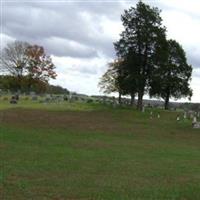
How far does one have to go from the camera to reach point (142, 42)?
7400 centimetres

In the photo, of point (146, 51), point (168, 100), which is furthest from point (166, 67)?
point (168, 100)

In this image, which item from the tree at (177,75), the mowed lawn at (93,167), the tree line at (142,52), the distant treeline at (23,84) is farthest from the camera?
the distant treeline at (23,84)

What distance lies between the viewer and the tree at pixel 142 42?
7394 centimetres

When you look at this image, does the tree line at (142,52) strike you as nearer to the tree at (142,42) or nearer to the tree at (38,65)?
the tree at (142,42)

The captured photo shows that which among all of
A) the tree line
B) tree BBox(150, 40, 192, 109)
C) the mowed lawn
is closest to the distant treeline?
tree BBox(150, 40, 192, 109)

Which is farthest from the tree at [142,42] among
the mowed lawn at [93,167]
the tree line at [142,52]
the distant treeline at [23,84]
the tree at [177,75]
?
the mowed lawn at [93,167]

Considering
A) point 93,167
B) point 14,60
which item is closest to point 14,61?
point 14,60

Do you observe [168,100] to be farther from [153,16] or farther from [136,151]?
[136,151]

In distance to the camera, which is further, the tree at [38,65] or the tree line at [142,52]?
the tree at [38,65]

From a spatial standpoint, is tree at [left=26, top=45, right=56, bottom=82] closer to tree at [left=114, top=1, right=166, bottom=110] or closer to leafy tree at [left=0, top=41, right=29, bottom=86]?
leafy tree at [left=0, top=41, right=29, bottom=86]

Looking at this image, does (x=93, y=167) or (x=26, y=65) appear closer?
(x=93, y=167)

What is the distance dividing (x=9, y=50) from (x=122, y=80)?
39896 millimetres

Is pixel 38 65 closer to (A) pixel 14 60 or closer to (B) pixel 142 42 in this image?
(A) pixel 14 60

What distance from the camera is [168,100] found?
94625mm
